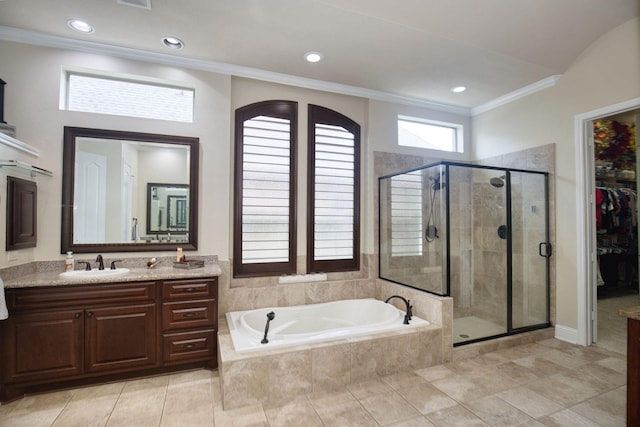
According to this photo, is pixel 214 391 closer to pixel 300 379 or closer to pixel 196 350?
A: pixel 196 350

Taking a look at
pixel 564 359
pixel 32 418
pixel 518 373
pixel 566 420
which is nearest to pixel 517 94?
pixel 564 359

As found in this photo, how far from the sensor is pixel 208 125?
10.5 feet

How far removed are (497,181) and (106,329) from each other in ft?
13.8

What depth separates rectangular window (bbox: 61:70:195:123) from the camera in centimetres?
289

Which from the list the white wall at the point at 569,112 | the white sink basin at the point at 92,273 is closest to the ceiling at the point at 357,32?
the white wall at the point at 569,112

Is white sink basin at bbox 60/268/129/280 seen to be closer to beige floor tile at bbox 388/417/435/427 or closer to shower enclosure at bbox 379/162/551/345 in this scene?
beige floor tile at bbox 388/417/435/427

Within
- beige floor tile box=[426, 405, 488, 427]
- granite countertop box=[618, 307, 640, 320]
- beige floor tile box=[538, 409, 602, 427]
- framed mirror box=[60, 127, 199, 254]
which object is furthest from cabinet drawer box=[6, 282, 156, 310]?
granite countertop box=[618, 307, 640, 320]

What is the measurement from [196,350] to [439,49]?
3623 mm

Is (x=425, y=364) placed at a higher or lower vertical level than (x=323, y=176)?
lower

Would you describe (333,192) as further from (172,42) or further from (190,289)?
(172,42)

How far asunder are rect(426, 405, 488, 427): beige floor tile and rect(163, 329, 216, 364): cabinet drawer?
1.86m

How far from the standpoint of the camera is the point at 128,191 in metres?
2.97

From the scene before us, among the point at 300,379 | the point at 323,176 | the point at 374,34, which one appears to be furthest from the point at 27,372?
the point at 374,34

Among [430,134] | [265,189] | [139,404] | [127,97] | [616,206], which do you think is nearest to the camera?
[139,404]
